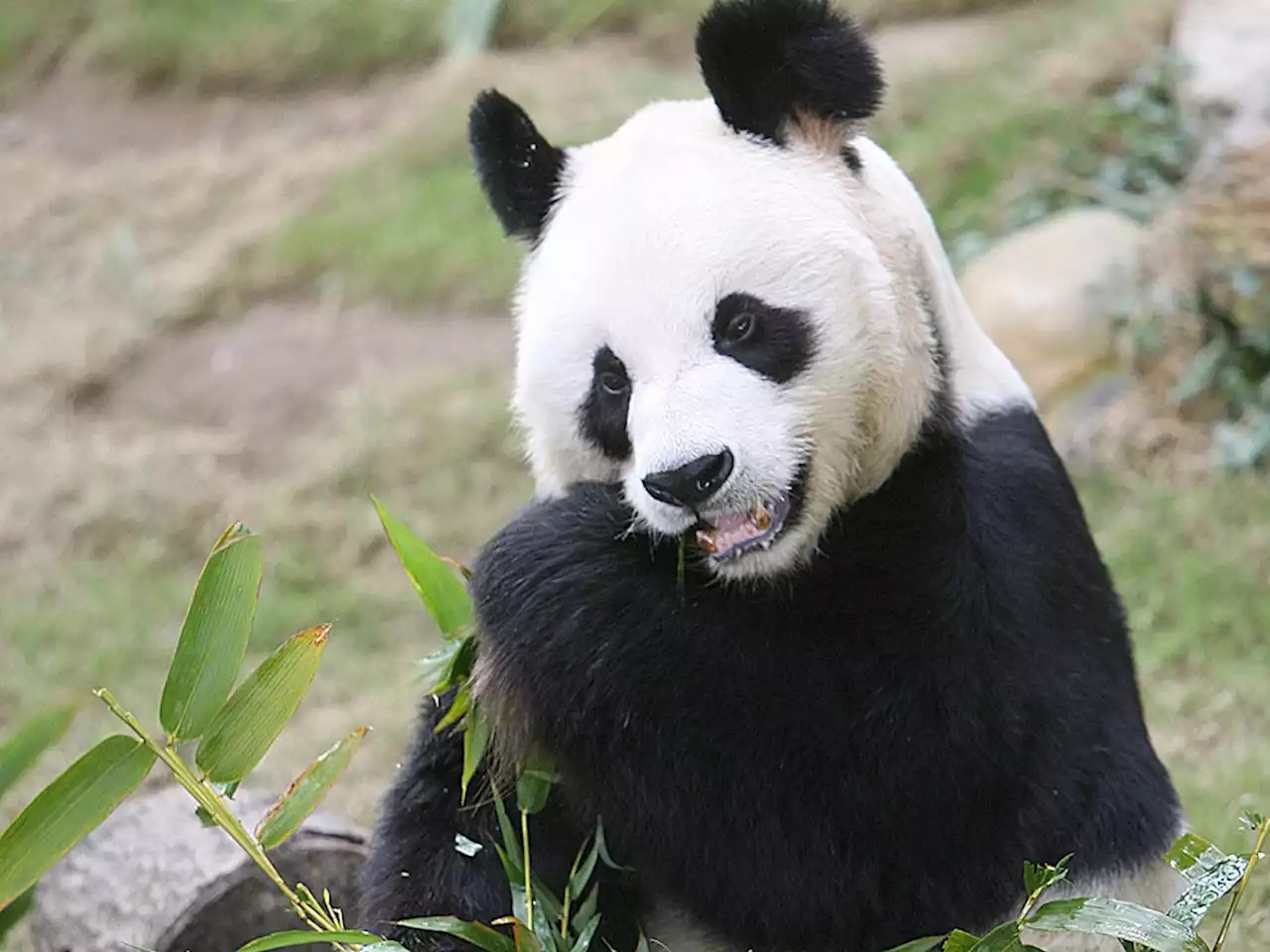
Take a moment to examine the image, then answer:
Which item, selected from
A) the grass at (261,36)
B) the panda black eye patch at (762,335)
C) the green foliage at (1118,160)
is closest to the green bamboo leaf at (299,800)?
the panda black eye patch at (762,335)

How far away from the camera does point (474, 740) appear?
2.45 metres

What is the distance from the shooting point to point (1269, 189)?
5.66 meters

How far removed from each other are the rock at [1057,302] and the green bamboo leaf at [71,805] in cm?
416

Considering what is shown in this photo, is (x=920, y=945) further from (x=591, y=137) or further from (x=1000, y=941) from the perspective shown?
(x=591, y=137)

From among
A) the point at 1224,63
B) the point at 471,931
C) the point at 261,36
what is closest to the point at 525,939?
the point at 471,931

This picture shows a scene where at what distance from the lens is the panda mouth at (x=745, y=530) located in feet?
7.41

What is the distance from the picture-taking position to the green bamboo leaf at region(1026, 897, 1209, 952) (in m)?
2.09

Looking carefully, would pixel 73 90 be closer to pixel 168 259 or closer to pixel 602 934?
pixel 168 259

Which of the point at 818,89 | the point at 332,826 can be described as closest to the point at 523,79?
the point at 332,826

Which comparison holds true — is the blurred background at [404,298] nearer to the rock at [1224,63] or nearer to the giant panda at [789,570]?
the rock at [1224,63]

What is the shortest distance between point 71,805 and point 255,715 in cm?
27

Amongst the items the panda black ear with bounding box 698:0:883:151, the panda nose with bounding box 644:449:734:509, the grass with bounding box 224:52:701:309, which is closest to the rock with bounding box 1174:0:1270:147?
the grass with bounding box 224:52:701:309

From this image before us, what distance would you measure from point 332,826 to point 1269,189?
3.94m

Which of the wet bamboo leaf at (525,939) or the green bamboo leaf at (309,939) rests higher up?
the green bamboo leaf at (309,939)
